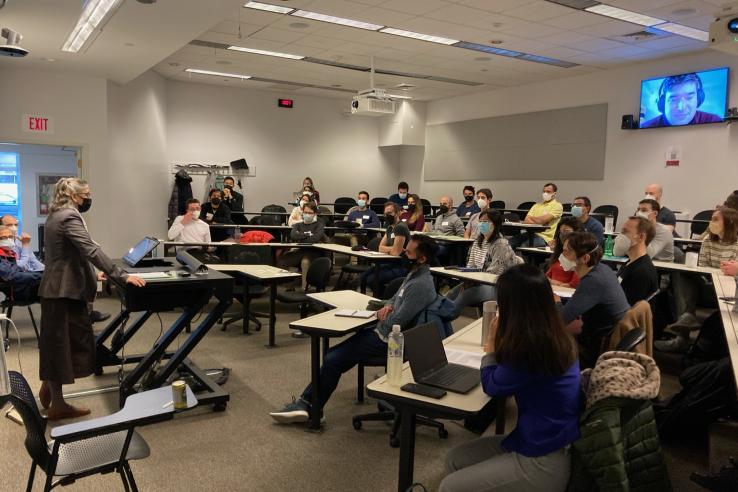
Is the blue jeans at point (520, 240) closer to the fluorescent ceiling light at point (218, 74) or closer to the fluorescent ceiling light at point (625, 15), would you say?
the fluorescent ceiling light at point (625, 15)

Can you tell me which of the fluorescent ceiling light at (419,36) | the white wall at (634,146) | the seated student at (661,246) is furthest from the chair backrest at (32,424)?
the white wall at (634,146)

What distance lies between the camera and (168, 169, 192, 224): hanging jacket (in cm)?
1117

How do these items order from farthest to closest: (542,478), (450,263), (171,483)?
(450,263), (171,483), (542,478)

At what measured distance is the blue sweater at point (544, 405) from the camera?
1.97m

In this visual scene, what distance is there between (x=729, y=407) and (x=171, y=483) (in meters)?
3.00

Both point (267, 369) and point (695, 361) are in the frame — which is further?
point (267, 369)

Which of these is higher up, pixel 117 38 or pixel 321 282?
pixel 117 38

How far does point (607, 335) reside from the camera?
3.36 meters

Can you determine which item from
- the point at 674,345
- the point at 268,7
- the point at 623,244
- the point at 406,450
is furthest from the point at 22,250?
the point at 674,345

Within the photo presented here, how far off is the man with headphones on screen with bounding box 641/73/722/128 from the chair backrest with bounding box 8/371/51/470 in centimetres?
927

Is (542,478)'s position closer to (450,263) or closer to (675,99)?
(450,263)

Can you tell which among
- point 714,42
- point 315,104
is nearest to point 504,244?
point 714,42

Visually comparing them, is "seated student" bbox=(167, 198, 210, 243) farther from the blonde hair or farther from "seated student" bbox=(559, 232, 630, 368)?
"seated student" bbox=(559, 232, 630, 368)

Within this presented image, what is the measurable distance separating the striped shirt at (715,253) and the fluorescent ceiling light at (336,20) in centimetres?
479
